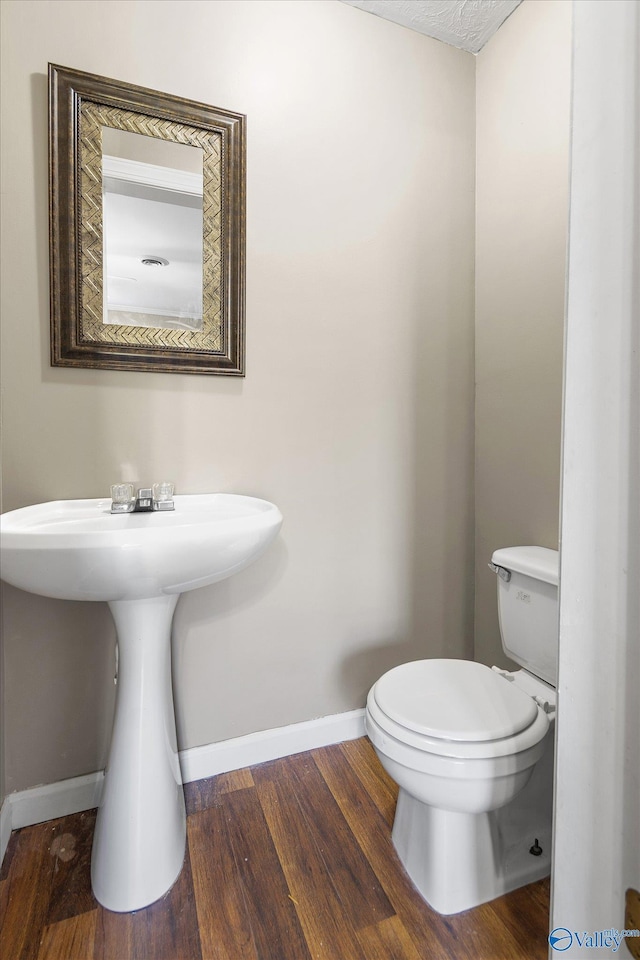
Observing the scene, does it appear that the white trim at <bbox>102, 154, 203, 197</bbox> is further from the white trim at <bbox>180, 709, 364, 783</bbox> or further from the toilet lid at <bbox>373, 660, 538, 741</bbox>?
the white trim at <bbox>180, 709, 364, 783</bbox>

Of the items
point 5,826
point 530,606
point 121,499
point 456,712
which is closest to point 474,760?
point 456,712

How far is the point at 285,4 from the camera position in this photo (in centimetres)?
146

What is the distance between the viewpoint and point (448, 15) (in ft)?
5.23

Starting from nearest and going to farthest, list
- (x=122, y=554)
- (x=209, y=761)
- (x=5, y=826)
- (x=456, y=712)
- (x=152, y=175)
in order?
(x=122, y=554) → (x=456, y=712) → (x=5, y=826) → (x=152, y=175) → (x=209, y=761)

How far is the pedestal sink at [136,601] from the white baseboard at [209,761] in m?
0.24

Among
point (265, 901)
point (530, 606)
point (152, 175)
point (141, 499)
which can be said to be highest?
point (152, 175)

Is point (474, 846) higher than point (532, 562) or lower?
lower

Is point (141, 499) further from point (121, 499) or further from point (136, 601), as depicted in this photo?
point (136, 601)

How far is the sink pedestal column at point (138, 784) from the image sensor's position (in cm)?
108

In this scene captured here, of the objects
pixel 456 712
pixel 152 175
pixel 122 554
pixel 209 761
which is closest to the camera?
pixel 122 554

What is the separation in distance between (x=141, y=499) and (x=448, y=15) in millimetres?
1834

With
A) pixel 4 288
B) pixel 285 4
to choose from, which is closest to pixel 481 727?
pixel 4 288

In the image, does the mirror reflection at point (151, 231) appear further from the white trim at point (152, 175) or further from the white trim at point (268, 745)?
the white trim at point (268, 745)

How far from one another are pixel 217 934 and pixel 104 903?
27cm
